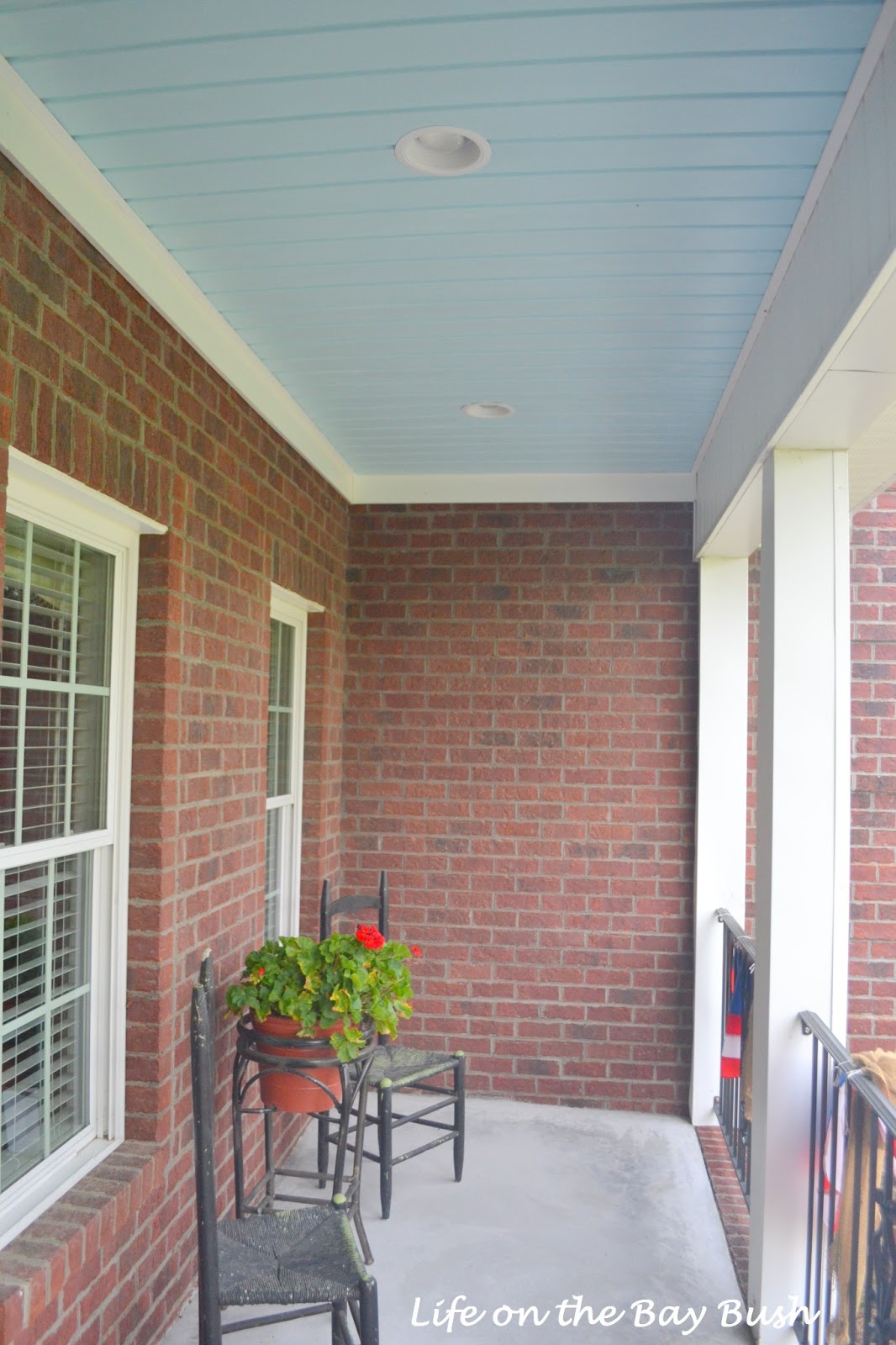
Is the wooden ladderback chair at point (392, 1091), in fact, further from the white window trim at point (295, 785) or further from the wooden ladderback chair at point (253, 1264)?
the wooden ladderback chair at point (253, 1264)

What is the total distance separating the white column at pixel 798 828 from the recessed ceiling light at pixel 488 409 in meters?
1.20

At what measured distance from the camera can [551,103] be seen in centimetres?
177

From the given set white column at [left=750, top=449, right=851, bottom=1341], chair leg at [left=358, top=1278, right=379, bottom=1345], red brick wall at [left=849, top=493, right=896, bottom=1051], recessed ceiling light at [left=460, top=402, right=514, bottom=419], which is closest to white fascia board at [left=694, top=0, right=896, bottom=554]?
white column at [left=750, top=449, right=851, bottom=1341]

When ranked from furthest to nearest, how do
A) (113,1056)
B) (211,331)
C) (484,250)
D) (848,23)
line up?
(211,331) < (113,1056) < (484,250) < (848,23)

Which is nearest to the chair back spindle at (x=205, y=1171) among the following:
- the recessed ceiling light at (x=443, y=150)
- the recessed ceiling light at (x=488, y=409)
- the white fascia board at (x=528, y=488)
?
the recessed ceiling light at (x=443, y=150)

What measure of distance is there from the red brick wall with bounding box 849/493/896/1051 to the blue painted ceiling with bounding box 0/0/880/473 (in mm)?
1471

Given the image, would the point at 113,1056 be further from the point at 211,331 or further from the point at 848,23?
the point at 848,23

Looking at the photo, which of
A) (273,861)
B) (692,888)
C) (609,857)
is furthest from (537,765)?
(273,861)

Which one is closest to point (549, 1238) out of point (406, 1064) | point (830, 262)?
point (406, 1064)

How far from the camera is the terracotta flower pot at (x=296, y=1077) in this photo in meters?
2.79

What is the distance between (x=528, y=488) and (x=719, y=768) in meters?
1.49

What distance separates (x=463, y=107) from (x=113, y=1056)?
2.26m

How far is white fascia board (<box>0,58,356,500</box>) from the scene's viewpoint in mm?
1803

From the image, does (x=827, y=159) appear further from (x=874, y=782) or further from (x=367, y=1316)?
(x=874, y=782)
